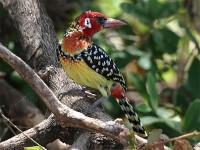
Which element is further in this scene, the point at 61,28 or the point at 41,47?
the point at 61,28

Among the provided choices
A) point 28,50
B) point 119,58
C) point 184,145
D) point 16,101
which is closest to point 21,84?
point 16,101

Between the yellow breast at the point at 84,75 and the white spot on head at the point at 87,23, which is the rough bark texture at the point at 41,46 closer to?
the yellow breast at the point at 84,75

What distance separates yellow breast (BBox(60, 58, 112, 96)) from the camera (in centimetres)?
352

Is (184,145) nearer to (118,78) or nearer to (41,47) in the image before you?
(118,78)

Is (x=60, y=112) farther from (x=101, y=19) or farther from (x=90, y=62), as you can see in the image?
(x=101, y=19)

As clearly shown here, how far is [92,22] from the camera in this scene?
3.67 meters

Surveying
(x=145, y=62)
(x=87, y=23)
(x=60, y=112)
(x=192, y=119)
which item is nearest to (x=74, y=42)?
(x=87, y=23)

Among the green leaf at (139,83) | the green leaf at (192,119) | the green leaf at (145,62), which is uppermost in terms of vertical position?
the green leaf at (145,62)

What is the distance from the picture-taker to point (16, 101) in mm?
4266

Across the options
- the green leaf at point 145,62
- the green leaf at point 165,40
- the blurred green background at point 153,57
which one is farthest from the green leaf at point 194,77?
the green leaf at point 145,62

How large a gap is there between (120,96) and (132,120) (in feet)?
0.51

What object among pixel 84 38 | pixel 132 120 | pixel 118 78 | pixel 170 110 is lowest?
pixel 170 110

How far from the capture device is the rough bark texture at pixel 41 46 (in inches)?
138

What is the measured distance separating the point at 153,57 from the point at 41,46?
1.34 metres
